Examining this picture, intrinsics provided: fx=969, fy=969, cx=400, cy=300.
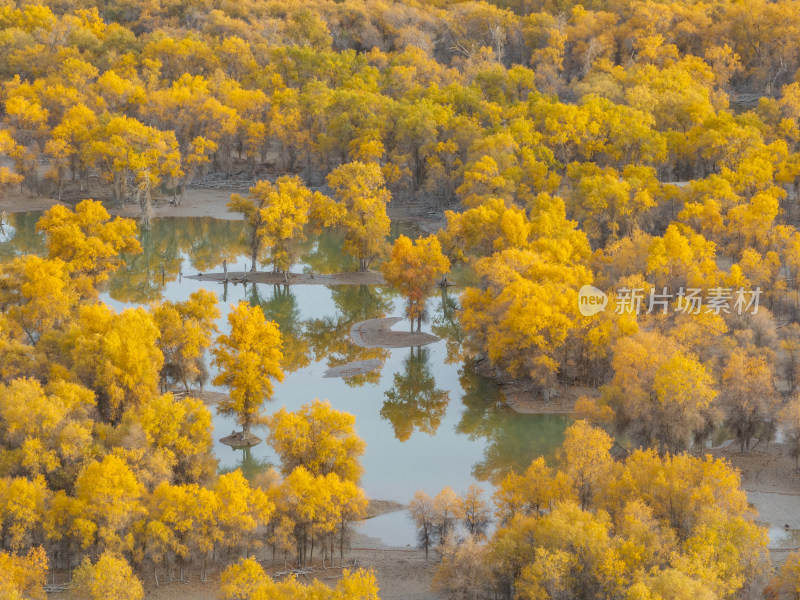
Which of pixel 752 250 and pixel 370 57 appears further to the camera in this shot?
pixel 370 57

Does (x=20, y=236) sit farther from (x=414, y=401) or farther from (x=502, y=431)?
(x=502, y=431)

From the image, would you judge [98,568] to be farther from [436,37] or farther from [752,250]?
[436,37]

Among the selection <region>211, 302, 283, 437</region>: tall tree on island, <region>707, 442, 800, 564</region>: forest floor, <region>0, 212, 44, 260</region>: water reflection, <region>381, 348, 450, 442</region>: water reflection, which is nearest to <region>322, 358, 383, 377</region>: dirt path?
<region>381, 348, 450, 442</region>: water reflection

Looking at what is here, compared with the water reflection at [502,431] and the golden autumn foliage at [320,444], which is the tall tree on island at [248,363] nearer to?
the golden autumn foliage at [320,444]

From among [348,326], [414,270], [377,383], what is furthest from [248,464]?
[348,326]

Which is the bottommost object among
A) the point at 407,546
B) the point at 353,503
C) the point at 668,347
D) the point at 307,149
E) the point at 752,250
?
the point at 407,546

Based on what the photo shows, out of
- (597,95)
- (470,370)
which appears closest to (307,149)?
(597,95)
